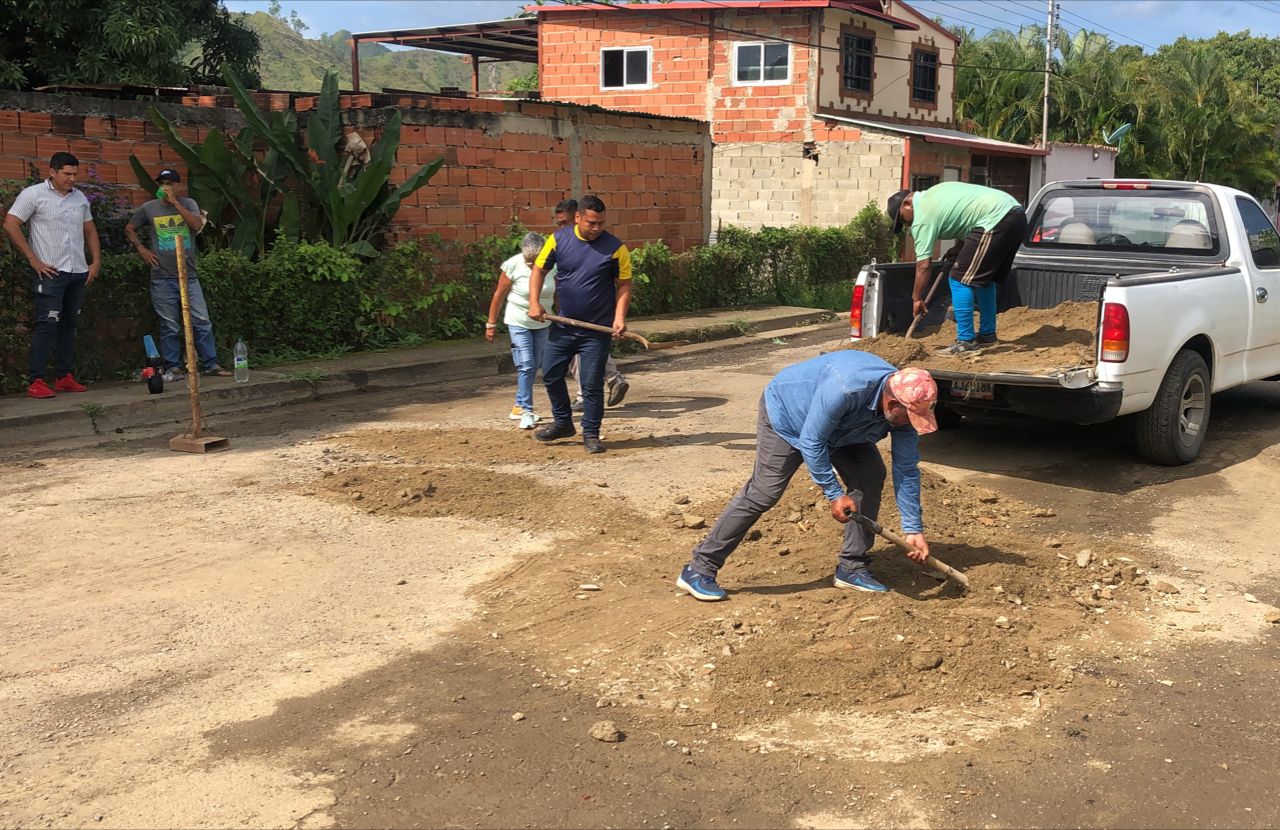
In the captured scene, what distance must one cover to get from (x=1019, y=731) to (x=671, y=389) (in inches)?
286

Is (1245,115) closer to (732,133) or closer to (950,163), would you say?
(950,163)

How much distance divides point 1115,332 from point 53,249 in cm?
779

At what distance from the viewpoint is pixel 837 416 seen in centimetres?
453

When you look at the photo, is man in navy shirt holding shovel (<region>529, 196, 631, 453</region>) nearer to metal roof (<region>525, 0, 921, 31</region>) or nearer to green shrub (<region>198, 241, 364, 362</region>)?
green shrub (<region>198, 241, 364, 362</region>)

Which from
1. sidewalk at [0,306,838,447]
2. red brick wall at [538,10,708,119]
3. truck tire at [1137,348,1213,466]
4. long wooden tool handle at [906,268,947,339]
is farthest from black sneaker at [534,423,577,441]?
red brick wall at [538,10,708,119]

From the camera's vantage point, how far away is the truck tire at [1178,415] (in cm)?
746

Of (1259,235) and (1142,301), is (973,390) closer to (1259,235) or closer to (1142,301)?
(1142,301)

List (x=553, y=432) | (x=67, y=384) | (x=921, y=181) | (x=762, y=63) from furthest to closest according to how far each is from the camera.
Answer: (x=762, y=63)
(x=921, y=181)
(x=67, y=384)
(x=553, y=432)

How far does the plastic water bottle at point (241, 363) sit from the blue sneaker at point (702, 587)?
6036 mm

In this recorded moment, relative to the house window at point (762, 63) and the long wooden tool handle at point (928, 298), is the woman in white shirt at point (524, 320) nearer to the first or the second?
the long wooden tool handle at point (928, 298)

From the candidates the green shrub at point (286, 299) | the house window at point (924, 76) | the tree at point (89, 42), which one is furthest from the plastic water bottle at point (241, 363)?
the house window at point (924, 76)

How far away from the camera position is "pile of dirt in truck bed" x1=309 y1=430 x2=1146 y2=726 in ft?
14.2

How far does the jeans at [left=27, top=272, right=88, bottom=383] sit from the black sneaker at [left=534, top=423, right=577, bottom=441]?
4.04m

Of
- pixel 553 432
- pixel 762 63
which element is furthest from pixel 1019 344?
pixel 762 63
